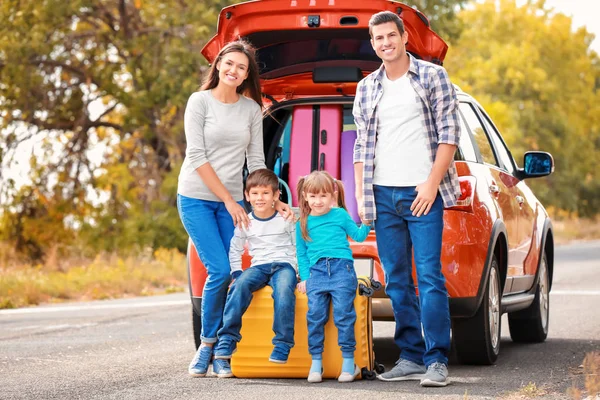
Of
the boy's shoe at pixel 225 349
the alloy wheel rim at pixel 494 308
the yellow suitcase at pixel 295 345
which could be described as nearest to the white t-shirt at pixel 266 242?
the yellow suitcase at pixel 295 345

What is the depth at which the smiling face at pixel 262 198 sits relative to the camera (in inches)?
266

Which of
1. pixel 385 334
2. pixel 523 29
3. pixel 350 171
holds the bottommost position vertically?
pixel 385 334

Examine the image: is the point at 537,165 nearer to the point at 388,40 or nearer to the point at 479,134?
→ the point at 479,134

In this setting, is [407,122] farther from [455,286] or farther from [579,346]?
[579,346]

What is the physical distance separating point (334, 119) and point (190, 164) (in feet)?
4.73

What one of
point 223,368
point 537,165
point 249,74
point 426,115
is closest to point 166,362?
point 223,368

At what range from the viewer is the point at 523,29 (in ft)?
181

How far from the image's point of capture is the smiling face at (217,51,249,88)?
6762 millimetres

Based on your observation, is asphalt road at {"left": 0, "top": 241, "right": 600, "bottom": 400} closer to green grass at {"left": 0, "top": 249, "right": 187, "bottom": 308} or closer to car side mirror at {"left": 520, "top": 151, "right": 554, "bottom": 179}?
car side mirror at {"left": 520, "top": 151, "right": 554, "bottom": 179}

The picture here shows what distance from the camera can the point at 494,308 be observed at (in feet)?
24.7

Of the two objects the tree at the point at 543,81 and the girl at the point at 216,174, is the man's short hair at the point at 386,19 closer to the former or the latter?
the girl at the point at 216,174

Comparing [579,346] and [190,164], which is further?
[579,346]

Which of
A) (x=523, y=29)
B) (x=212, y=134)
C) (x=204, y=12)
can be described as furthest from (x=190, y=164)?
(x=523, y=29)

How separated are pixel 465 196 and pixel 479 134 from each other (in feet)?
3.82
